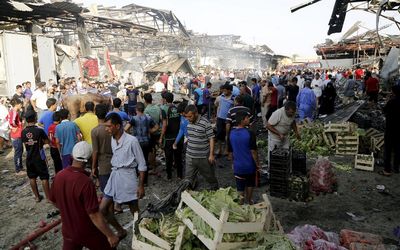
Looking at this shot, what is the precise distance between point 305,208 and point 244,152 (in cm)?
181

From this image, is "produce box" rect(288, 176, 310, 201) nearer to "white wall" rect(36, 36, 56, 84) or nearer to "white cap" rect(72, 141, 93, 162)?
"white cap" rect(72, 141, 93, 162)

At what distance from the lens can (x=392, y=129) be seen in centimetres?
Result: 757

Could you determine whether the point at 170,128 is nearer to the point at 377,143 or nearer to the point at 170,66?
the point at 377,143

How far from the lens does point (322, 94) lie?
14.7m

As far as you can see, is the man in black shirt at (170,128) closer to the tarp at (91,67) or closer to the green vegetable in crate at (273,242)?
the green vegetable in crate at (273,242)

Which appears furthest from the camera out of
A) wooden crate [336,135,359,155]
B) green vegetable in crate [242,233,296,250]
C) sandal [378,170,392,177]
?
wooden crate [336,135,359,155]

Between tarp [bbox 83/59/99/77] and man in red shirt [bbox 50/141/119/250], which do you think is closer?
man in red shirt [bbox 50/141/119/250]

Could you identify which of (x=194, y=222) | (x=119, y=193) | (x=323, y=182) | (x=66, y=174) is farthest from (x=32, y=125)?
(x=323, y=182)

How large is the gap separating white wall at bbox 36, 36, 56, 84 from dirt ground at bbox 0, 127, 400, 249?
893cm

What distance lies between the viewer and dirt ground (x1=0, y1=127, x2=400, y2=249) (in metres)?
5.37

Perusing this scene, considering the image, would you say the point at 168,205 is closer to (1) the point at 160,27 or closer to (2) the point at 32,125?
(2) the point at 32,125

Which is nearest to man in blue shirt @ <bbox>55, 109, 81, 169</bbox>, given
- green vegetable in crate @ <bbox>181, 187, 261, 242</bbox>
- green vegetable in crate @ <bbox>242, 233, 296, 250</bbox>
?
green vegetable in crate @ <bbox>181, 187, 261, 242</bbox>

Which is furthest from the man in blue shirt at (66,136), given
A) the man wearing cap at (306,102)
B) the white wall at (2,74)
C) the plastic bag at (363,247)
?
the white wall at (2,74)

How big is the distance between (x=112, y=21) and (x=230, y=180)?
13811mm
